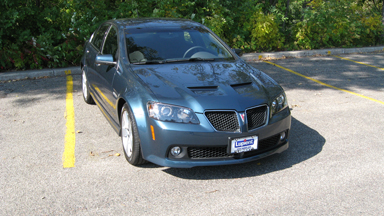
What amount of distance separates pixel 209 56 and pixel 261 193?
Result: 212 cm

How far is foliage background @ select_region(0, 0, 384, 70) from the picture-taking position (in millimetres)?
8789

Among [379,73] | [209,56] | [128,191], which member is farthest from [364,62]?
[128,191]

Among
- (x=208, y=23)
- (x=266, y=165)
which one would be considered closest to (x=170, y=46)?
(x=266, y=165)

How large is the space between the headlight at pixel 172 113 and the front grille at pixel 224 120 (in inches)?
6.1

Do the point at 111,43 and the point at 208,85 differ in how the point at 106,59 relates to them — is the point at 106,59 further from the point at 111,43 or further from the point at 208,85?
the point at 208,85

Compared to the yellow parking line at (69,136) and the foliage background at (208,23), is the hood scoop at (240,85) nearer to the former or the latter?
the yellow parking line at (69,136)

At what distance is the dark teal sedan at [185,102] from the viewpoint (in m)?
3.46

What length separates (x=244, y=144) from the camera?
3.53 m

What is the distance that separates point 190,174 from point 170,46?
71.5 inches

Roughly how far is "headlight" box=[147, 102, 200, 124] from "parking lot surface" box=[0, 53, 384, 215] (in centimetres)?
66

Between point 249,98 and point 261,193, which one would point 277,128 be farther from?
point 261,193

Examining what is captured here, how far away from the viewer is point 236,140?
137 inches

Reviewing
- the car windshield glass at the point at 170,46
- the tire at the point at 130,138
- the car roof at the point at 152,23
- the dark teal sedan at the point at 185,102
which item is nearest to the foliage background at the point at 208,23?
the car roof at the point at 152,23

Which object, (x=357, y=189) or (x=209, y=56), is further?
(x=209, y=56)
